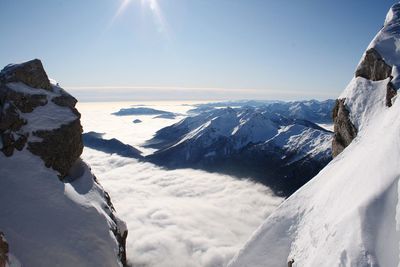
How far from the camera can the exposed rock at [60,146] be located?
48188mm

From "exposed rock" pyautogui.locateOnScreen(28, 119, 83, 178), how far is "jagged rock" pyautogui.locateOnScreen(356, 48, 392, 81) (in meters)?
48.8

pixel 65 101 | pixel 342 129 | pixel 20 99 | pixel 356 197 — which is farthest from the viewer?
pixel 65 101

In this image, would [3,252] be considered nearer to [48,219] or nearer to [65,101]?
[48,219]

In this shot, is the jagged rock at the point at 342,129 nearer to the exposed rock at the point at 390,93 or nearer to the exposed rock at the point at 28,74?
the exposed rock at the point at 390,93

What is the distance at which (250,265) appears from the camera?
26719mm

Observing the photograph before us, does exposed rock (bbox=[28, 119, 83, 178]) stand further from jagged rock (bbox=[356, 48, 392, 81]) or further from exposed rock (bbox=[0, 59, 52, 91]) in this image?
jagged rock (bbox=[356, 48, 392, 81])

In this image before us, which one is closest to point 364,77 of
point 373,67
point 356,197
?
point 373,67

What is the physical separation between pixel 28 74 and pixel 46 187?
21513 millimetres

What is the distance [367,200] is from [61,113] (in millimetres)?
51761

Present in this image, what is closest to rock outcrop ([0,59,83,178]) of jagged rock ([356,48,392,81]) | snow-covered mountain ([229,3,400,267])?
snow-covered mountain ([229,3,400,267])

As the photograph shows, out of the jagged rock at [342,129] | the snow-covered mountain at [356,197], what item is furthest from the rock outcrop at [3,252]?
the jagged rock at [342,129]

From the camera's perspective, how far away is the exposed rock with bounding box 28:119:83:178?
1897 inches

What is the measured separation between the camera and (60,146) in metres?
51.9

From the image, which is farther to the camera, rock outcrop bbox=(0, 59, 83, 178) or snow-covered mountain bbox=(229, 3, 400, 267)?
rock outcrop bbox=(0, 59, 83, 178)
